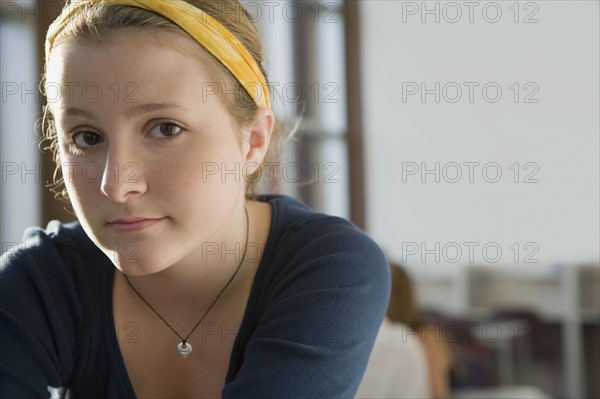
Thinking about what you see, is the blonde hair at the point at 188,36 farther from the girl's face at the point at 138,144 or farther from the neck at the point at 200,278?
the neck at the point at 200,278

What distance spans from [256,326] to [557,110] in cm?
488

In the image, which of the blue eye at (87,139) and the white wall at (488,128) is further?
the white wall at (488,128)

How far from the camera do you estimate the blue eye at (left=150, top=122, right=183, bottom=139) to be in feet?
3.07

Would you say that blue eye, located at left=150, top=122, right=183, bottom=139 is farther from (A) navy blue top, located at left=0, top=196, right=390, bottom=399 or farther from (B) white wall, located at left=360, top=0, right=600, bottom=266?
(B) white wall, located at left=360, top=0, right=600, bottom=266

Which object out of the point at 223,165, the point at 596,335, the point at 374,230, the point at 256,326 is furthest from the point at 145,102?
the point at 596,335

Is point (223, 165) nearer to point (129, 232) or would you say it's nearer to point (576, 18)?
point (129, 232)

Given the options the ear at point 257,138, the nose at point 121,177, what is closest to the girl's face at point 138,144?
the nose at point 121,177

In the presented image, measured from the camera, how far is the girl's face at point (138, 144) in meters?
0.91

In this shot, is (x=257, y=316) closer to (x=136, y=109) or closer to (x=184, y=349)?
(x=184, y=349)

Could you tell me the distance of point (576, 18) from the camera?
17.5 feet

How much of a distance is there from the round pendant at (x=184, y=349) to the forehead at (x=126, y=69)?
352 mm

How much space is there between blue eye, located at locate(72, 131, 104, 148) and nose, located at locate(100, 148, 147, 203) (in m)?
0.05

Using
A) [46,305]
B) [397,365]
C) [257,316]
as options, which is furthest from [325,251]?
[397,365]

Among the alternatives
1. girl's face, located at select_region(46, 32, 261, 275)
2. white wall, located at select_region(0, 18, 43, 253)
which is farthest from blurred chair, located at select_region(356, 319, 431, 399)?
girl's face, located at select_region(46, 32, 261, 275)
